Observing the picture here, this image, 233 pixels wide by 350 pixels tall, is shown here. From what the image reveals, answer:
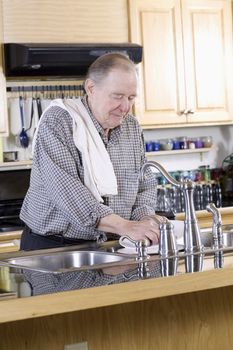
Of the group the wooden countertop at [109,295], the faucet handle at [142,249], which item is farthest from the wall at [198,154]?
the wooden countertop at [109,295]

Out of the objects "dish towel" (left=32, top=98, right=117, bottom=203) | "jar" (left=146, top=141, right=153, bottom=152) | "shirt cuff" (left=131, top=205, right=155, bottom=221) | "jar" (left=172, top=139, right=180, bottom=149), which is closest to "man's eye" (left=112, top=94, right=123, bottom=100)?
"dish towel" (left=32, top=98, right=117, bottom=203)

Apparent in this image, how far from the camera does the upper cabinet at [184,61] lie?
4422mm

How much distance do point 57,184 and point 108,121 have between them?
351mm

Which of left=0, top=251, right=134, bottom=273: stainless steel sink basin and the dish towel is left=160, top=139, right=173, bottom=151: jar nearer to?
the dish towel

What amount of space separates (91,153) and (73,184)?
190mm

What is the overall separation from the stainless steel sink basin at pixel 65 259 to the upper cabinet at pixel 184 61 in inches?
86.8

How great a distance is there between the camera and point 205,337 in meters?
2.07

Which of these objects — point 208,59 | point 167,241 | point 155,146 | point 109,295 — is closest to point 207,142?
point 155,146

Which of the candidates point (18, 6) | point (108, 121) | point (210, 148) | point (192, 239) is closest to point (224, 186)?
point (210, 148)

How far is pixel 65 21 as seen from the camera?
415 centimetres

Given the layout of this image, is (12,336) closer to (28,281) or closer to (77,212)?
(28,281)

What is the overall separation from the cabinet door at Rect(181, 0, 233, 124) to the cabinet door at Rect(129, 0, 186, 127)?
66mm

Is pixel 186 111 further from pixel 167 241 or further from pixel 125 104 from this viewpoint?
pixel 167 241

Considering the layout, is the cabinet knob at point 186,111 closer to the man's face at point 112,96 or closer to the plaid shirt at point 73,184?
the plaid shirt at point 73,184
